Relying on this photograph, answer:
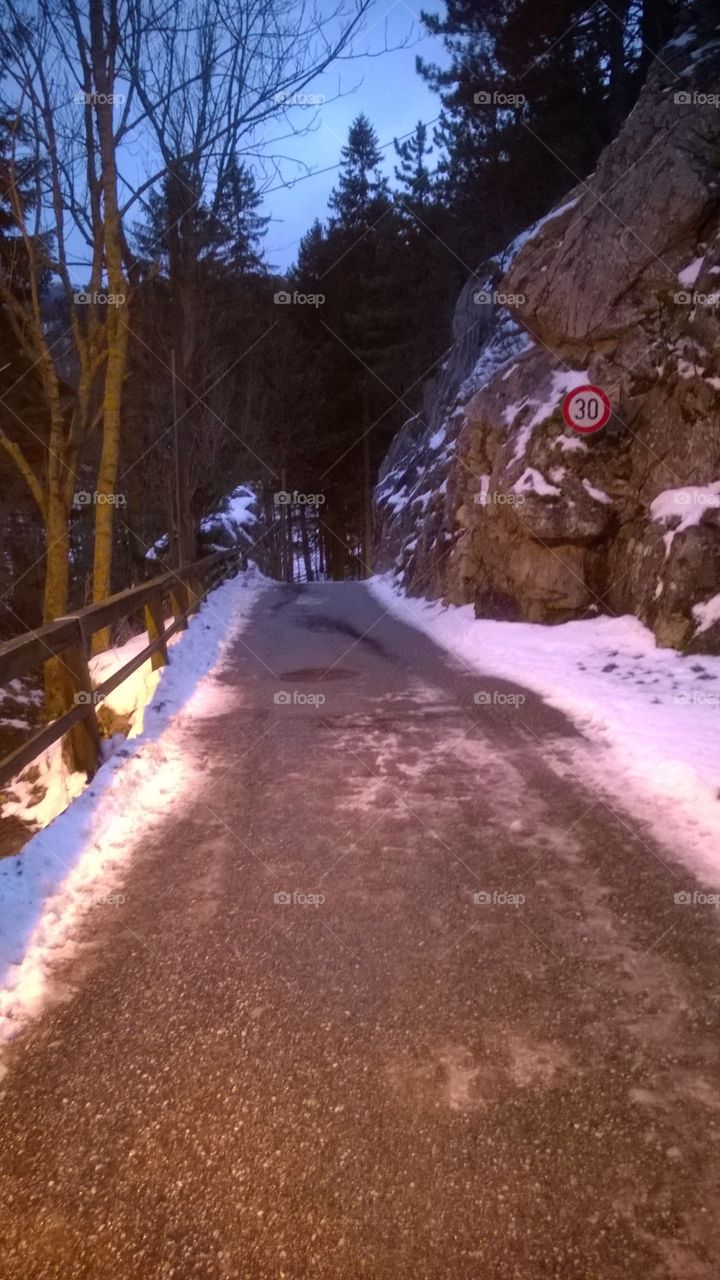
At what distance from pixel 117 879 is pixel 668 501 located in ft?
31.3

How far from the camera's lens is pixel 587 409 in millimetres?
12609

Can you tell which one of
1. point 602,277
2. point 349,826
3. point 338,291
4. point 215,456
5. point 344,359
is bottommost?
point 349,826

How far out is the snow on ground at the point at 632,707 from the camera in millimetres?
4930

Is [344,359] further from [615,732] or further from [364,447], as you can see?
[615,732]

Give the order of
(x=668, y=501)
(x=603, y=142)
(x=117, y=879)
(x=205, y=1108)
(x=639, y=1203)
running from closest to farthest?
(x=639, y=1203) < (x=205, y=1108) < (x=117, y=879) < (x=668, y=501) < (x=603, y=142)

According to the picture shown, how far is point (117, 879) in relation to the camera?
4.38m

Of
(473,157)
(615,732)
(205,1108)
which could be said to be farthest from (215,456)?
(205,1108)
